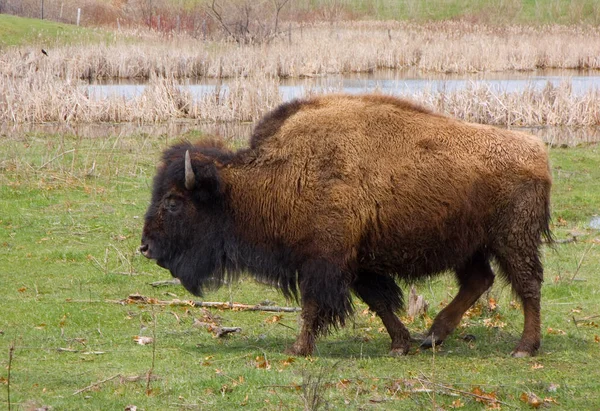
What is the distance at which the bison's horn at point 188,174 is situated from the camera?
7941 mm

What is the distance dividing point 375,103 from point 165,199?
2.10 metres

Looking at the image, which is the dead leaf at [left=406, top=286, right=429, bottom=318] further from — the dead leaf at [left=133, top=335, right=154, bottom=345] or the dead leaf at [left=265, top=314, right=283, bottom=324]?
the dead leaf at [left=133, top=335, right=154, bottom=345]

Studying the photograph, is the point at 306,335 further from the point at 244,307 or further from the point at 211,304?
the point at 211,304

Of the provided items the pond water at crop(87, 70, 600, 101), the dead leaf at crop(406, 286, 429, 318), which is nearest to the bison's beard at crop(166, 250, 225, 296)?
the dead leaf at crop(406, 286, 429, 318)

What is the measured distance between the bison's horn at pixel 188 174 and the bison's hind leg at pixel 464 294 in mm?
2562

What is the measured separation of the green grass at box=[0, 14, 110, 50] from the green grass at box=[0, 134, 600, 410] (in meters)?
29.8

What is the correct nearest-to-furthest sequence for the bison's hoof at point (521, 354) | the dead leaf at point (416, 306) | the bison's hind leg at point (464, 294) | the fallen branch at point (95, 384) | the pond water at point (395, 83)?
the fallen branch at point (95, 384)
the bison's hoof at point (521, 354)
the bison's hind leg at point (464, 294)
the dead leaf at point (416, 306)
the pond water at point (395, 83)

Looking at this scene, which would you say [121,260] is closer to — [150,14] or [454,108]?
[454,108]

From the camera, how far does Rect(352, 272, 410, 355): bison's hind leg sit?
322 inches

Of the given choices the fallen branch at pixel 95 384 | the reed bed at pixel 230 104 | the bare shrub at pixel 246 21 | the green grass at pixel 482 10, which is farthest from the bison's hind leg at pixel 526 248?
the green grass at pixel 482 10

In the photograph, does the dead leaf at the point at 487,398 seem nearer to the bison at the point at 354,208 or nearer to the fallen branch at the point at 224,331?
the bison at the point at 354,208

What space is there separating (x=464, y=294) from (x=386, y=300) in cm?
82

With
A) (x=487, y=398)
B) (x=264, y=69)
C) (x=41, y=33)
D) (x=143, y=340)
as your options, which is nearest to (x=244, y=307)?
(x=143, y=340)

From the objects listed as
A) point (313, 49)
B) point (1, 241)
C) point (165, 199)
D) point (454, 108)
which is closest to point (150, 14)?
point (313, 49)
